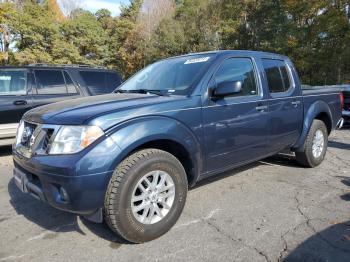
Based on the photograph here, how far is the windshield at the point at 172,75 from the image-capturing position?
4000 millimetres

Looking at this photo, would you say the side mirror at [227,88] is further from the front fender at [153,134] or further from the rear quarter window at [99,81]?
the rear quarter window at [99,81]

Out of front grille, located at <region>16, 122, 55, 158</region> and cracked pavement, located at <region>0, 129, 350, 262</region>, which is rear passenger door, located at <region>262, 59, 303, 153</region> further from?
front grille, located at <region>16, 122, 55, 158</region>

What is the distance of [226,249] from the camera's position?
10.4 ft

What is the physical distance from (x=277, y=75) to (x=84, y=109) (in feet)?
9.79

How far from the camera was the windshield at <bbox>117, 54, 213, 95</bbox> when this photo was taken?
4000 mm

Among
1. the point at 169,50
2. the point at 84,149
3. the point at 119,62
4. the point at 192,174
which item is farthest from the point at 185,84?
A: the point at 119,62

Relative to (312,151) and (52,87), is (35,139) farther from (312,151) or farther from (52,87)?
(52,87)

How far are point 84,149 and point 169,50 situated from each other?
32.3 metres

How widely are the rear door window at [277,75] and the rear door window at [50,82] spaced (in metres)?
4.68

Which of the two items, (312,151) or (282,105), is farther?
(312,151)

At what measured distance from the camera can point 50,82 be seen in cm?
765

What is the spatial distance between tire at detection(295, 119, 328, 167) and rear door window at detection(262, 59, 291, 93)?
919 millimetres

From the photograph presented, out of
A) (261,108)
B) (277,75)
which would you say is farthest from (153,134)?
Answer: (277,75)

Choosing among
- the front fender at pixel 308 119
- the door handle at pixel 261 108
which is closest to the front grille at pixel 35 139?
the door handle at pixel 261 108
